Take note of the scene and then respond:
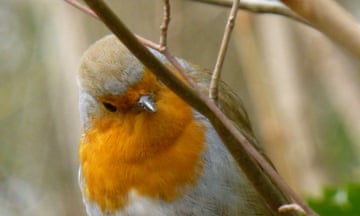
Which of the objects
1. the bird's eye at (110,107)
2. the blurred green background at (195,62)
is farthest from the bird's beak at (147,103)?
the blurred green background at (195,62)

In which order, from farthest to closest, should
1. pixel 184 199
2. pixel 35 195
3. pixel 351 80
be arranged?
1. pixel 35 195
2. pixel 351 80
3. pixel 184 199

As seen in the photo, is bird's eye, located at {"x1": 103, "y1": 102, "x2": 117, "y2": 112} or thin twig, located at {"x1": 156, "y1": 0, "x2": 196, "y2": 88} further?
bird's eye, located at {"x1": 103, "y1": 102, "x2": 117, "y2": 112}

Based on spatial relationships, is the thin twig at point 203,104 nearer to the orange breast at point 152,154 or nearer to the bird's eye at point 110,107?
the orange breast at point 152,154

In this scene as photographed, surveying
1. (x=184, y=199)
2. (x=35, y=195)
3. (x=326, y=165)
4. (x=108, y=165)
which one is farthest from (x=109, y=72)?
(x=35, y=195)

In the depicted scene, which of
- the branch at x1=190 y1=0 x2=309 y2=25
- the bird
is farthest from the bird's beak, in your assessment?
the branch at x1=190 y1=0 x2=309 y2=25

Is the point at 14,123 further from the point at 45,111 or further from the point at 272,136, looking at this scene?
the point at 272,136

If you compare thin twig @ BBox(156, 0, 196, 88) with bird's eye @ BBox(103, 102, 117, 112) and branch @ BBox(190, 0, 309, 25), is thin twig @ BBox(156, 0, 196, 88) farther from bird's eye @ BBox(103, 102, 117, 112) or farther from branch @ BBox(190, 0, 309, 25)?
bird's eye @ BBox(103, 102, 117, 112)
